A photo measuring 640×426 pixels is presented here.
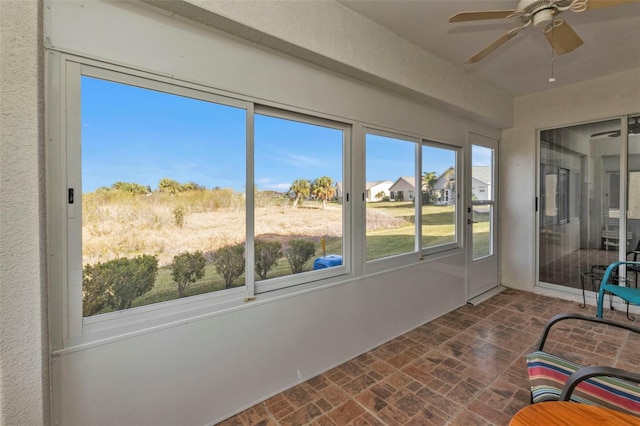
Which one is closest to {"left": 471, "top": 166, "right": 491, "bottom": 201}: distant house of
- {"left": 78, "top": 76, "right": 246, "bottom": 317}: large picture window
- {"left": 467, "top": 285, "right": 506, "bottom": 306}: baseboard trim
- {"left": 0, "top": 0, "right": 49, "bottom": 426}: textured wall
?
{"left": 467, "top": 285, "right": 506, "bottom": 306}: baseboard trim

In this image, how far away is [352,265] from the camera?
240cm

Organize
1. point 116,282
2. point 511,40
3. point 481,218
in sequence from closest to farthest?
point 116,282, point 511,40, point 481,218

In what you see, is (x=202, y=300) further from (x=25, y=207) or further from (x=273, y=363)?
(x=25, y=207)

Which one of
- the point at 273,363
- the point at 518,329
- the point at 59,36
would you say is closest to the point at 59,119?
the point at 59,36

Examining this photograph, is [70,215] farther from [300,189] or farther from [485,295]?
[485,295]

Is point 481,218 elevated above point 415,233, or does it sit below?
above

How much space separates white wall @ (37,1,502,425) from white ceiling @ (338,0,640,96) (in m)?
0.24

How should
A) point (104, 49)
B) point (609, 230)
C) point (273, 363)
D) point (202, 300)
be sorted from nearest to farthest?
point (104, 49) → point (202, 300) → point (273, 363) → point (609, 230)

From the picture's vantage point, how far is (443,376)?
212cm

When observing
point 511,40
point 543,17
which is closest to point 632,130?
point 511,40

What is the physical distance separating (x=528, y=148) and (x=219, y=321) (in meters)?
4.72

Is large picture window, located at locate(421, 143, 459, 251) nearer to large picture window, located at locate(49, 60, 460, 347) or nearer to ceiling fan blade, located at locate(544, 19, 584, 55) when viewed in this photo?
large picture window, located at locate(49, 60, 460, 347)

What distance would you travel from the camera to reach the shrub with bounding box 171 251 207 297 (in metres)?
1.65

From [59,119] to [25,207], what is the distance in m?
0.47
